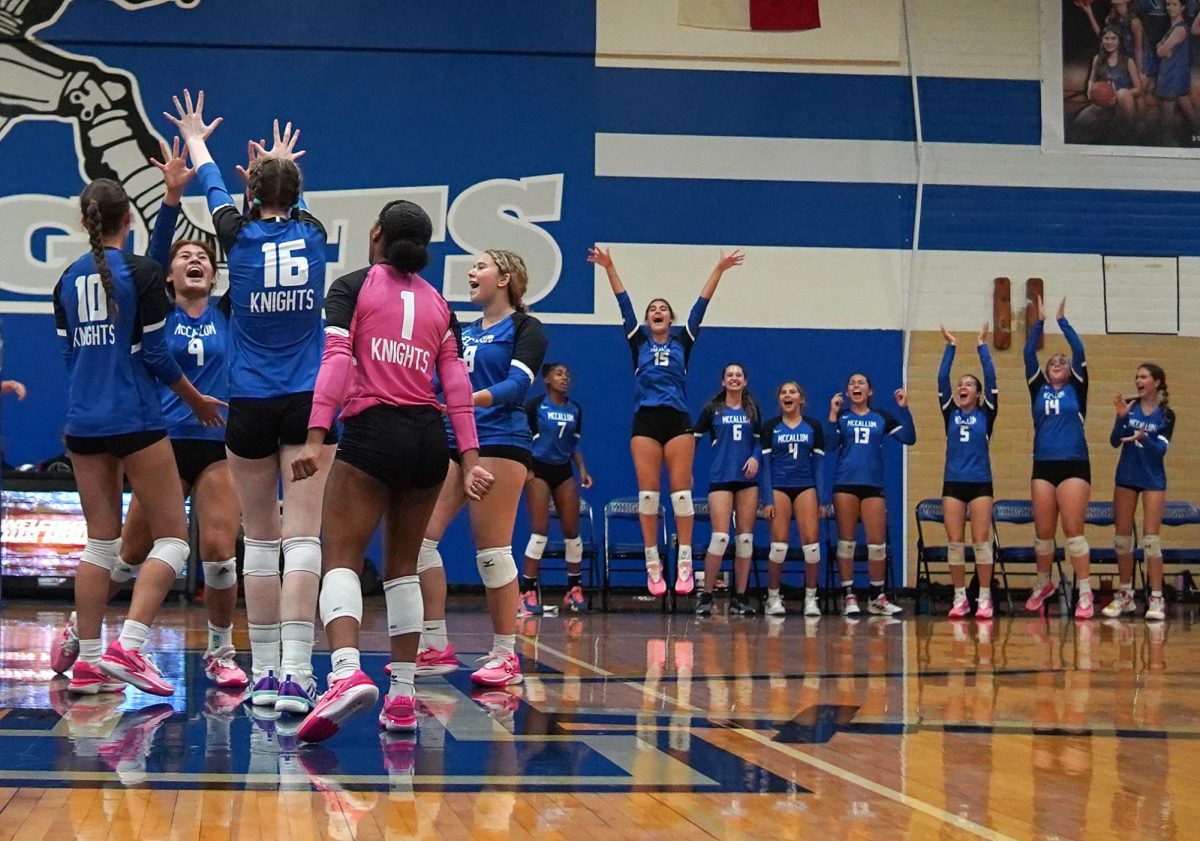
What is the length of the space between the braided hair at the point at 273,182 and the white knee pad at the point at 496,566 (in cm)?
164

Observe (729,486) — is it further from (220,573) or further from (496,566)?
(220,573)

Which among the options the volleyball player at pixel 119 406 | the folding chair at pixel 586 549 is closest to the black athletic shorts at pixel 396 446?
the volleyball player at pixel 119 406

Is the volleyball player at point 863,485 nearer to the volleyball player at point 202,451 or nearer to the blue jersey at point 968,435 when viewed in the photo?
the blue jersey at point 968,435

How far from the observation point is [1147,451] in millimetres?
11305

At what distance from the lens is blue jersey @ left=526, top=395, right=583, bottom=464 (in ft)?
37.0

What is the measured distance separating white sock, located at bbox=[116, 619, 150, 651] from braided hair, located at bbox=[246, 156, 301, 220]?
1564mm

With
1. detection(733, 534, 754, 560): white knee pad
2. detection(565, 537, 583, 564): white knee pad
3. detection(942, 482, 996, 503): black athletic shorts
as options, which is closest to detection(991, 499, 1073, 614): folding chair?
detection(942, 482, 996, 503): black athletic shorts

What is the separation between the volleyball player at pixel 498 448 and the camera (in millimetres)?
5625

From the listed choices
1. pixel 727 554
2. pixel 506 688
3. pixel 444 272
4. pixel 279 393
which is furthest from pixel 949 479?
pixel 279 393

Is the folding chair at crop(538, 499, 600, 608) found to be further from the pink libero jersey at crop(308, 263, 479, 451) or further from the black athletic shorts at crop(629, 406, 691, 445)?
the pink libero jersey at crop(308, 263, 479, 451)

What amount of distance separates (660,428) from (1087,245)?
5783mm

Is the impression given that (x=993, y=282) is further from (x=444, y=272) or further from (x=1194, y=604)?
(x=444, y=272)

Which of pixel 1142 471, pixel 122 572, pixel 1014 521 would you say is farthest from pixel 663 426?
pixel 122 572

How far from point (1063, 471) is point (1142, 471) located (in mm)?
681
